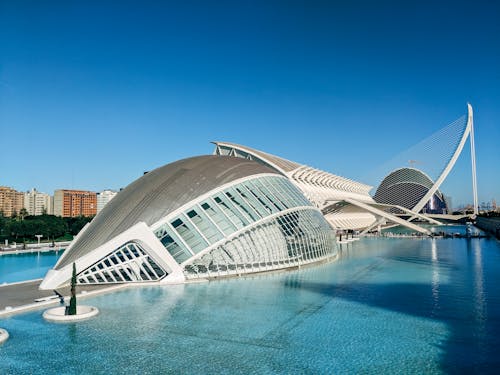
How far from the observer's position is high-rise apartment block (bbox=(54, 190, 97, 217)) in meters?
162

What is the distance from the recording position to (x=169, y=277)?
23.2m

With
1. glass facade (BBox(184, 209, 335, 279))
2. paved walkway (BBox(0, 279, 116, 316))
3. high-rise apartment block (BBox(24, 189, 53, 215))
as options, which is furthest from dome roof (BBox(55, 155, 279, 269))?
high-rise apartment block (BBox(24, 189, 53, 215))

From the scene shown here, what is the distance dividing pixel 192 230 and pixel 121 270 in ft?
15.3

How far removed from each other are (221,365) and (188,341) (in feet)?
7.50

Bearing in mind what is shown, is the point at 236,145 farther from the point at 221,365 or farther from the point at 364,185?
the point at 364,185

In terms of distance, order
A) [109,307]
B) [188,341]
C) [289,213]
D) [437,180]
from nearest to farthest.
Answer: [188,341] < [109,307] < [289,213] < [437,180]

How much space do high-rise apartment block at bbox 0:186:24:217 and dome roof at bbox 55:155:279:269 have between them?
480 ft

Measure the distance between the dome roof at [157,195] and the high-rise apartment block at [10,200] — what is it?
146 metres

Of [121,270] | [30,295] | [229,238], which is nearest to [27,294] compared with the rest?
[30,295]

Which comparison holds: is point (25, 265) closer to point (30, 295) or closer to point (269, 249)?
point (30, 295)

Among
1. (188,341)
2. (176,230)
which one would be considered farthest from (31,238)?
(188,341)

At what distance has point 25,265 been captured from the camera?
34625 millimetres

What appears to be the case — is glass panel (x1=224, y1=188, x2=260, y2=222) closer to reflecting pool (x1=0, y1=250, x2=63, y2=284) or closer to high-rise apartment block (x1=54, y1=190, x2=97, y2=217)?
reflecting pool (x1=0, y1=250, x2=63, y2=284)

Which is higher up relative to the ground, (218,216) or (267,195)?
(267,195)
